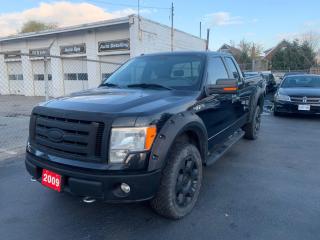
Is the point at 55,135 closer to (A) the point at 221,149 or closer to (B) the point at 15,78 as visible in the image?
(A) the point at 221,149

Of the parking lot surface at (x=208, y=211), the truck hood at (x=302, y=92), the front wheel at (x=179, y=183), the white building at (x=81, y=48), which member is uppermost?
the white building at (x=81, y=48)

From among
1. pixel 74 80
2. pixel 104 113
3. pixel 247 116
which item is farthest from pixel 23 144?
pixel 74 80

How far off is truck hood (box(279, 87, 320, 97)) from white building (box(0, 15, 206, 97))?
835 centimetres

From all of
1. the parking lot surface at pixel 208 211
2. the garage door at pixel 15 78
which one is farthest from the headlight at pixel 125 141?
the garage door at pixel 15 78

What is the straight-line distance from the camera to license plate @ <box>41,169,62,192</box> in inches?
97.2

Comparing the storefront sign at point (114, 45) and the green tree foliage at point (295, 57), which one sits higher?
the green tree foliage at point (295, 57)

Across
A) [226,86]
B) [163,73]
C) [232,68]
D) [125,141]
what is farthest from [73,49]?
[125,141]

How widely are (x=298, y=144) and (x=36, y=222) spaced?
5.43 m

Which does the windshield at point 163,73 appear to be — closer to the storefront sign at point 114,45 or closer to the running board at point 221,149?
the running board at point 221,149

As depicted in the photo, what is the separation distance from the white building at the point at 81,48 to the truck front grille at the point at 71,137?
10.5 metres

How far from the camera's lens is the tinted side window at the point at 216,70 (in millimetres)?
3566

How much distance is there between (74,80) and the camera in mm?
18172

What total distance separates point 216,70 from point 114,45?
13.0 meters

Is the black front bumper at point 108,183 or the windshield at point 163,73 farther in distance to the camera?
Result: the windshield at point 163,73
